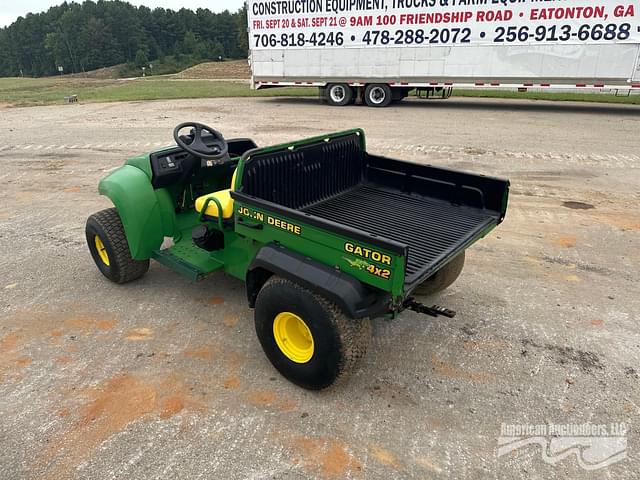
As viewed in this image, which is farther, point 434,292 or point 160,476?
point 434,292

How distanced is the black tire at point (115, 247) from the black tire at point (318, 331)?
173 centimetres

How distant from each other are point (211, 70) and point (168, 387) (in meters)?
43.0

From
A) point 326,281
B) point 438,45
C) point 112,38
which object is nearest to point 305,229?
point 326,281

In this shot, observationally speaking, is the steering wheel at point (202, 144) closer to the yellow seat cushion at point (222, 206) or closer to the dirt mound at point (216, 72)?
the yellow seat cushion at point (222, 206)

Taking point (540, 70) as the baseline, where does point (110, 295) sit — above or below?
below

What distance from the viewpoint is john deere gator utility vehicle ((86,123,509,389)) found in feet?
8.52

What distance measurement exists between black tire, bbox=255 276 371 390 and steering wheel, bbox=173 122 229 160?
1.41 meters

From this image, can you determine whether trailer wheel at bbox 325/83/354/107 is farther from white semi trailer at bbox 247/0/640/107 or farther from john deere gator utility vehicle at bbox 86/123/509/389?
john deere gator utility vehicle at bbox 86/123/509/389

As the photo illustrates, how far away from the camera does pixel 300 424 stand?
8.73ft

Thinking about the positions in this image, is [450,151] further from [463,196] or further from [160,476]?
[160,476]

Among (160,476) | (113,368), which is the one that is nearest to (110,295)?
(113,368)

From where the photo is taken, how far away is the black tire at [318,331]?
8.57ft

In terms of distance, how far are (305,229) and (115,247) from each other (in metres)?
2.14

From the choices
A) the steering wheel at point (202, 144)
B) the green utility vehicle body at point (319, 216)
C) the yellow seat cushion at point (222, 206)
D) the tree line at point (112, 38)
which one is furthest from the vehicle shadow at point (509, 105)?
the tree line at point (112, 38)
